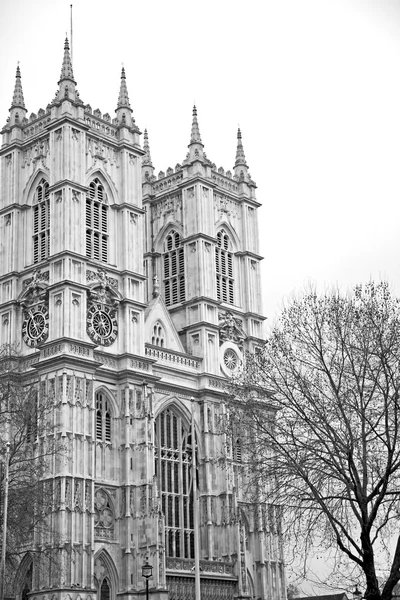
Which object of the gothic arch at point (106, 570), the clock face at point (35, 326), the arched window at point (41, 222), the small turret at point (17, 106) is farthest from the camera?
the small turret at point (17, 106)

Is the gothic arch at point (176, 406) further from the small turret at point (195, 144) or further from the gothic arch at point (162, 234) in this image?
the small turret at point (195, 144)

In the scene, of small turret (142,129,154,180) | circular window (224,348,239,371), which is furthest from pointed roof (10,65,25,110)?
circular window (224,348,239,371)

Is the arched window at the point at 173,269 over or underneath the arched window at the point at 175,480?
over

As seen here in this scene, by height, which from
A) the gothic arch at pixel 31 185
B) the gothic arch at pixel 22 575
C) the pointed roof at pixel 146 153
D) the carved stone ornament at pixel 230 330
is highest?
the pointed roof at pixel 146 153

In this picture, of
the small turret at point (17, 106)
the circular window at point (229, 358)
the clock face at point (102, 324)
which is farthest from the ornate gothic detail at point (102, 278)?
the small turret at point (17, 106)

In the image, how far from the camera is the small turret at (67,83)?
6369 centimetres

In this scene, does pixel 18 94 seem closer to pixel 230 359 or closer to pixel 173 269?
pixel 173 269

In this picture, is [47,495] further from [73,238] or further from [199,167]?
[199,167]

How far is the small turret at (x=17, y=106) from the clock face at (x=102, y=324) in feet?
48.7

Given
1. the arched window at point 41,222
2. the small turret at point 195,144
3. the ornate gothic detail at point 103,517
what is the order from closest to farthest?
the ornate gothic detail at point 103,517, the arched window at point 41,222, the small turret at point 195,144

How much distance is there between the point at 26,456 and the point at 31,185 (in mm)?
18400

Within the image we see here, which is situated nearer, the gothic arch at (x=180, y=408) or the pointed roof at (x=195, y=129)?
the gothic arch at (x=180, y=408)

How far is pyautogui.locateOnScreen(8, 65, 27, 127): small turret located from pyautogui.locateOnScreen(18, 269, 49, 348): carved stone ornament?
1184 centimetres

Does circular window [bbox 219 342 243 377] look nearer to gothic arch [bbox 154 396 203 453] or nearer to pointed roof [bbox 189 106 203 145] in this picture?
gothic arch [bbox 154 396 203 453]
